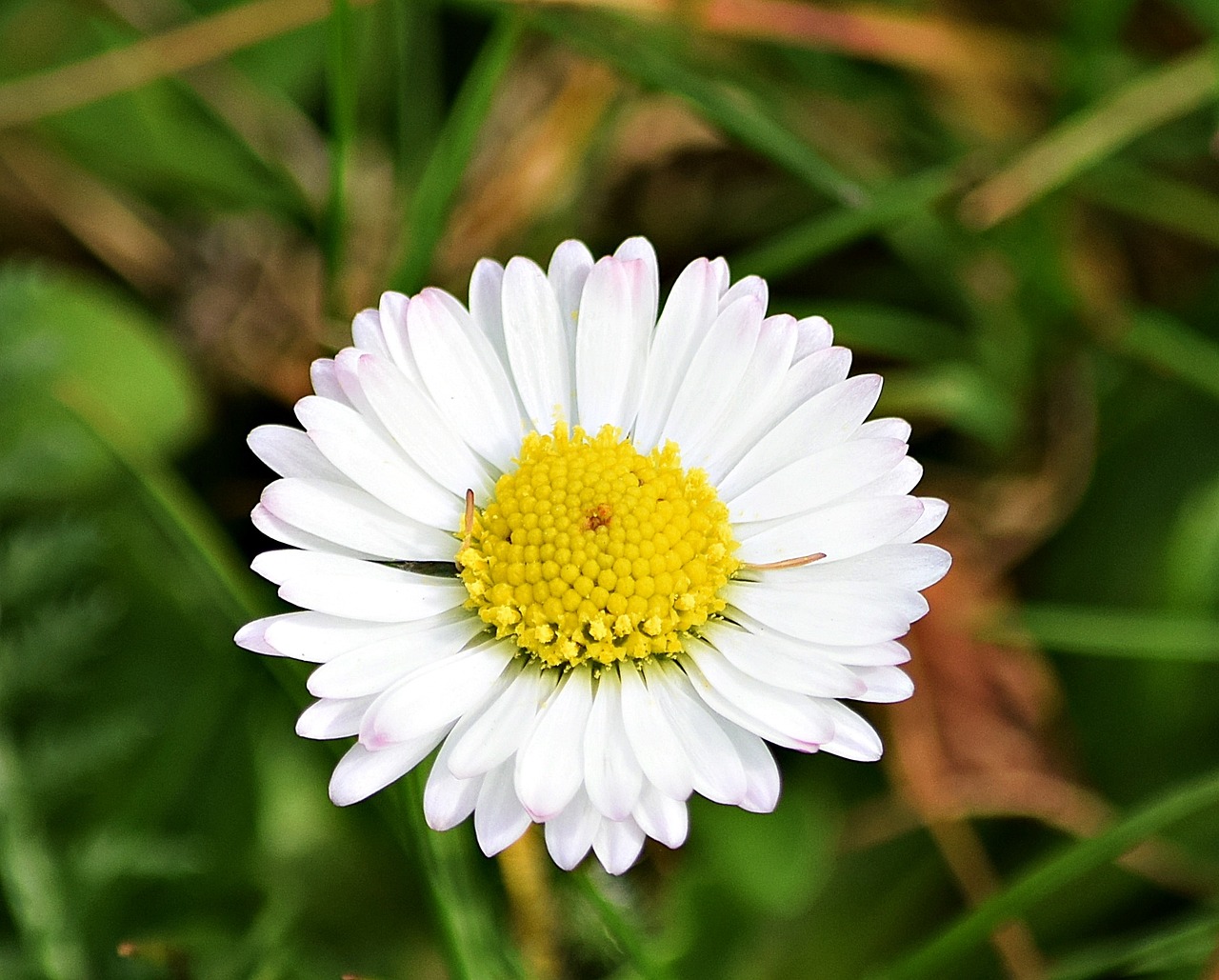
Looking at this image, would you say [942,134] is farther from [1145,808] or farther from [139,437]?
[139,437]

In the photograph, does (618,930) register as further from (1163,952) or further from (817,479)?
(1163,952)

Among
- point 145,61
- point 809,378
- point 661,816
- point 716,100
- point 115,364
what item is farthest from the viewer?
point 145,61

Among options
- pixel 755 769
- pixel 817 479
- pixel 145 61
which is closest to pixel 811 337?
pixel 817 479

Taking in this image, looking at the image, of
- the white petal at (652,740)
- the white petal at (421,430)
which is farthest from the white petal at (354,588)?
the white petal at (652,740)

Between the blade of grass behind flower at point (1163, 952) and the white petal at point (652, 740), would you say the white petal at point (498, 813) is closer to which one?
the white petal at point (652, 740)

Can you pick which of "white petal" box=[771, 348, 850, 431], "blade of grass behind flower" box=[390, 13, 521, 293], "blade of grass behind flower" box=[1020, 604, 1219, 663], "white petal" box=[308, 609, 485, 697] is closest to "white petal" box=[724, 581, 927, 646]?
"white petal" box=[771, 348, 850, 431]
